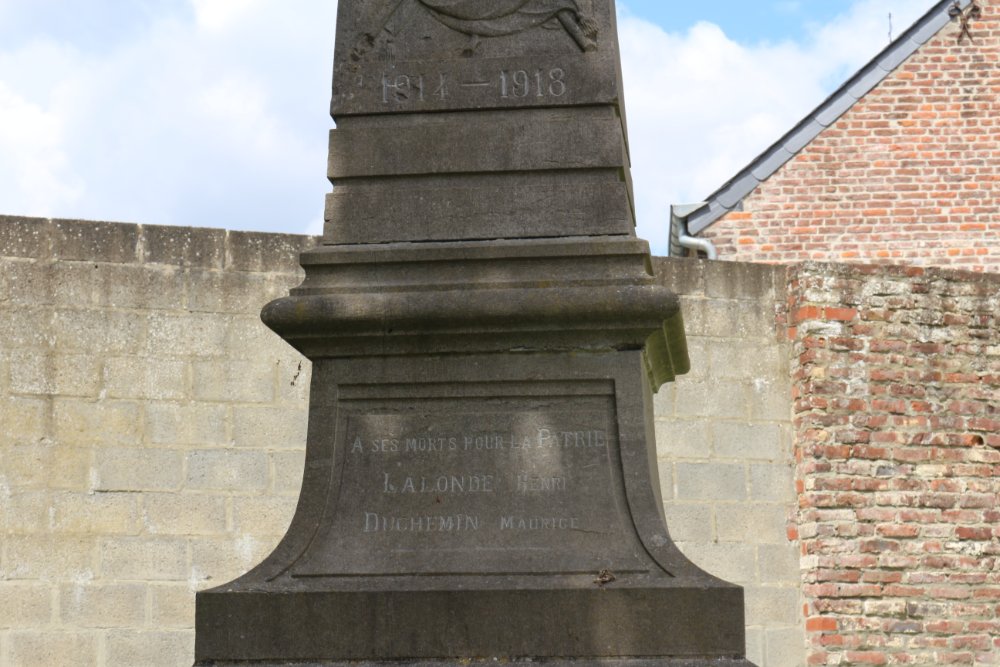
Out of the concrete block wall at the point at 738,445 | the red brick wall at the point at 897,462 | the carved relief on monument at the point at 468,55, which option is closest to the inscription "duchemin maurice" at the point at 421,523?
the carved relief on monument at the point at 468,55

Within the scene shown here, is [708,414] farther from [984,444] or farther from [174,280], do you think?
[174,280]

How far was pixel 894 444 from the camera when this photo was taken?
8.44 m

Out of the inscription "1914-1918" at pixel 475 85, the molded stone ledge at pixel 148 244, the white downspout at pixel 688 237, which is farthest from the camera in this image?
the white downspout at pixel 688 237

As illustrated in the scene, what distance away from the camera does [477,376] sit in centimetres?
438

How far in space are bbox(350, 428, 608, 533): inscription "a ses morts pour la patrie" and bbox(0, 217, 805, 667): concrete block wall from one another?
3654 mm

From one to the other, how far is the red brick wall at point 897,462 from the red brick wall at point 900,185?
4265 millimetres

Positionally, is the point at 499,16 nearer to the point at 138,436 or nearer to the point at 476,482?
the point at 476,482

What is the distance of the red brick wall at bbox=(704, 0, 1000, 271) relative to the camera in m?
12.9

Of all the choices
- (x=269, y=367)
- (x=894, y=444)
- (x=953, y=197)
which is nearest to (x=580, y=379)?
(x=269, y=367)

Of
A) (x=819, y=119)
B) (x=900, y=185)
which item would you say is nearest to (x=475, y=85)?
(x=819, y=119)

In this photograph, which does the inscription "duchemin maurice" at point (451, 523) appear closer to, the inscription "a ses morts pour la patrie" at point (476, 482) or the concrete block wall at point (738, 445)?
the inscription "a ses morts pour la patrie" at point (476, 482)

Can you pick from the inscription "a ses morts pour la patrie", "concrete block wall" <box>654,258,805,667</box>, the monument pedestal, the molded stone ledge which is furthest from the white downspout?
the inscription "a ses morts pour la patrie"

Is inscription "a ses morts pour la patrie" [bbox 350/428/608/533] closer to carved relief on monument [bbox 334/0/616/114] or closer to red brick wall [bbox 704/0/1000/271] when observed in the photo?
carved relief on monument [bbox 334/0/616/114]

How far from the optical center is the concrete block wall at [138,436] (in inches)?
301
